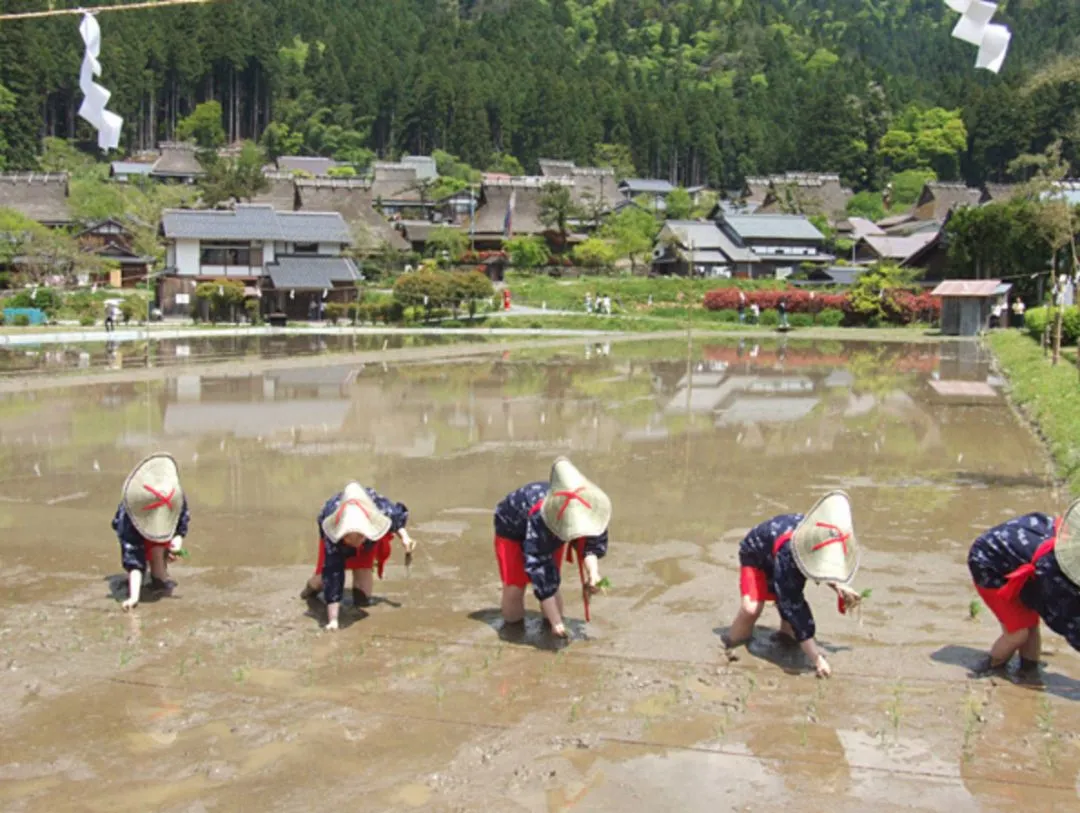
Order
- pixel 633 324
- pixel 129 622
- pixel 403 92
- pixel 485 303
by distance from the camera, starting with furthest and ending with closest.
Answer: pixel 403 92
pixel 485 303
pixel 633 324
pixel 129 622

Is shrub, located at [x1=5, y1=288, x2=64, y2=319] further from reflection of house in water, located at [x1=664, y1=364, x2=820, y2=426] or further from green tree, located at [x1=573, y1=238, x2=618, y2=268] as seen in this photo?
reflection of house in water, located at [x1=664, y1=364, x2=820, y2=426]

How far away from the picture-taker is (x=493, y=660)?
23.0 ft

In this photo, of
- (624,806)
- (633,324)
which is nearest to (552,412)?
(624,806)

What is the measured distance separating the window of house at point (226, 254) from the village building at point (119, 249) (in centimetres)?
628

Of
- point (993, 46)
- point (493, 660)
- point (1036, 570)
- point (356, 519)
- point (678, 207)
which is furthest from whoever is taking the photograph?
point (678, 207)

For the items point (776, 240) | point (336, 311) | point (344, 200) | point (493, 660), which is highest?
point (344, 200)

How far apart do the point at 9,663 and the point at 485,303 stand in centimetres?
4297

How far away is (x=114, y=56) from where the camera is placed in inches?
3386

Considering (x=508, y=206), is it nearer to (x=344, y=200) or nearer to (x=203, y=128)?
(x=344, y=200)

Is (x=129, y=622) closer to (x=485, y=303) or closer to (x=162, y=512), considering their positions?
(x=162, y=512)

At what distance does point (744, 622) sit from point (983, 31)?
19.7 ft

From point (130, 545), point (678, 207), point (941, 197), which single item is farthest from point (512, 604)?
point (941, 197)

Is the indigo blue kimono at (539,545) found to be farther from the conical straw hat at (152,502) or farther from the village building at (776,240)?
the village building at (776,240)

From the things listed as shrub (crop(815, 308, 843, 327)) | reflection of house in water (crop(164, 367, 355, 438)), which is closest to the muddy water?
reflection of house in water (crop(164, 367, 355, 438))
